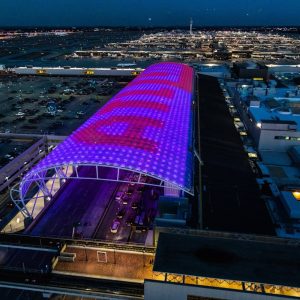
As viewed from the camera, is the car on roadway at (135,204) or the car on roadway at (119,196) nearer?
the car on roadway at (135,204)

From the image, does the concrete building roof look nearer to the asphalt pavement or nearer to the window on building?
the asphalt pavement

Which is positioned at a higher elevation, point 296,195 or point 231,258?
point 231,258

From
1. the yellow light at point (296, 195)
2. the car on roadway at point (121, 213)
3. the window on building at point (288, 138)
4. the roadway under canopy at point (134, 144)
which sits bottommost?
the car on roadway at point (121, 213)

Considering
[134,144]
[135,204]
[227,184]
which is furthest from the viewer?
[135,204]

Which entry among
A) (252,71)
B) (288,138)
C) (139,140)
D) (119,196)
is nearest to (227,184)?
(139,140)

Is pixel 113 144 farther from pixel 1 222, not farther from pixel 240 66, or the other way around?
pixel 240 66

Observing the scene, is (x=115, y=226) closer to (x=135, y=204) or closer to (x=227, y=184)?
(x=135, y=204)

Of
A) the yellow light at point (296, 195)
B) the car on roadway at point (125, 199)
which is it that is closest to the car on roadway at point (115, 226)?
the car on roadway at point (125, 199)

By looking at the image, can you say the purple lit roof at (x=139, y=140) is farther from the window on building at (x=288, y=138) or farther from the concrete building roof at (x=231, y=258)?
the window on building at (x=288, y=138)

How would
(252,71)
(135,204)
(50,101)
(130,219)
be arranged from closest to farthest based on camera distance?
(130,219)
(135,204)
(50,101)
(252,71)
